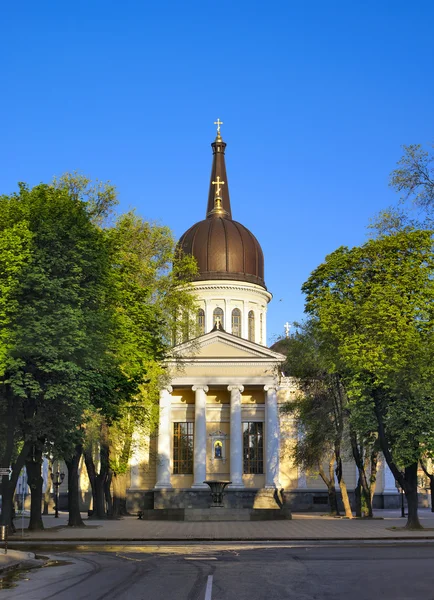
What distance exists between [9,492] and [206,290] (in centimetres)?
4223

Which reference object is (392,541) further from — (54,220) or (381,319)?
(54,220)

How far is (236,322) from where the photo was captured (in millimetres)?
71938

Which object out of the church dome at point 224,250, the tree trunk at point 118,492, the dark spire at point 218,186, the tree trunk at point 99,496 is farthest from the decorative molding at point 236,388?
the dark spire at point 218,186

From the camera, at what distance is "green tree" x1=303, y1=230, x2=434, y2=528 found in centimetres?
3378

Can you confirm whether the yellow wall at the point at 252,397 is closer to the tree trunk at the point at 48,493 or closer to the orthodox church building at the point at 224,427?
the orthodox church building at the point at 224,427

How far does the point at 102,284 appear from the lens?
32.0m

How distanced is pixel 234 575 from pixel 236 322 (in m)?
55.5

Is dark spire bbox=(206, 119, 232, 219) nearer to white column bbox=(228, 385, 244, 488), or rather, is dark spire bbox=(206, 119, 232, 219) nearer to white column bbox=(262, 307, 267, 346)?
white column bbox=(262, 307, 267, 346)

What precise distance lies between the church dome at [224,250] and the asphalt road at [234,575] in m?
48.9

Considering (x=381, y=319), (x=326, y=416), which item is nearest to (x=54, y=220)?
(x=381, y=319)

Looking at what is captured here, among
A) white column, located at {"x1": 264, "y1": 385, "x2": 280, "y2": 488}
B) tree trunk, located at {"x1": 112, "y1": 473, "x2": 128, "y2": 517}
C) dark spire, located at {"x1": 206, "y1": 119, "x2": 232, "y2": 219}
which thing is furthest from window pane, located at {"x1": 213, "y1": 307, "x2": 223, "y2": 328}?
tree trunk, located at {"x1": 112, "y1": 473, "x2": 128, "y2": 517}

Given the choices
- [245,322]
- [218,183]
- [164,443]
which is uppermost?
[218,183]

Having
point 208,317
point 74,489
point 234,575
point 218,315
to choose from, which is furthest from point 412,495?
point 218,315

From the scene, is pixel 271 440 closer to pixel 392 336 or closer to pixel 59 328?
pixel 392 336
